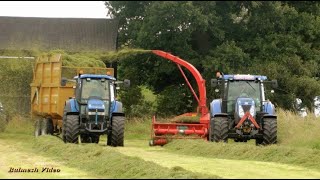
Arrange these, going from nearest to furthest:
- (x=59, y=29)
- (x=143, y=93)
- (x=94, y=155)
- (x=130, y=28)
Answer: (x=94, y=155) < (x=130, y=28) < (x=143, y=93) < (x=59, y=29)

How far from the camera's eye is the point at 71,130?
19.2m

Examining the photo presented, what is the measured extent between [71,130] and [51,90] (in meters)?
3.88

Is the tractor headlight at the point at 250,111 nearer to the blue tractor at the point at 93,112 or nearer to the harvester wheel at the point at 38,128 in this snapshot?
the blue tractor at the point at 93,112

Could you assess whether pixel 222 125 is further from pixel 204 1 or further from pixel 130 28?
pixel 130 28

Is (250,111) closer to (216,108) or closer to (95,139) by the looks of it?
(216,108)

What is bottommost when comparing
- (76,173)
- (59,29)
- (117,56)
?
(76,173)

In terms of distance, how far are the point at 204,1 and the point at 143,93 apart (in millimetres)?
26658

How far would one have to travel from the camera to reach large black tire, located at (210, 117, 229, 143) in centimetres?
1905

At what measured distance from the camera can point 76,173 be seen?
11.7 m

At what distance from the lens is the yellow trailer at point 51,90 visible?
2220 centimetres

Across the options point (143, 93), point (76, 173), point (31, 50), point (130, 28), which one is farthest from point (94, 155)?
point (143, 93)

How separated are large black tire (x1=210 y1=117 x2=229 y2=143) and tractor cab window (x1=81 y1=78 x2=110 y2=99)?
3258mm

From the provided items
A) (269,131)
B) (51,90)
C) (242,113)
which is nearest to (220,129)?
(242,113)

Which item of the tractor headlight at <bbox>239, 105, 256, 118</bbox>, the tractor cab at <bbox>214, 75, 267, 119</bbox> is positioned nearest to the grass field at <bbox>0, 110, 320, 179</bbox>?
the tractor headlight at <bbox>239, 105, 256, 118</bbox>
